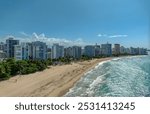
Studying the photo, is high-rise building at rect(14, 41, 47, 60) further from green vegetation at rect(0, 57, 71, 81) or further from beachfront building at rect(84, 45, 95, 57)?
beachfront building at rect(84, 45, 95, 57)

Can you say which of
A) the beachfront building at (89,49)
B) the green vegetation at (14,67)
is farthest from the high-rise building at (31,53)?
the beachfront building at (89,49)

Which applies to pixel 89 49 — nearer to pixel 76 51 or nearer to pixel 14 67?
pixel 76 51

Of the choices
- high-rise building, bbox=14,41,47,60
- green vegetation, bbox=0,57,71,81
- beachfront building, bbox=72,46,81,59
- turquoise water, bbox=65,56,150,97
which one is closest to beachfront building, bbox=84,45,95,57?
beachfront building, bbox=72,46,81,59

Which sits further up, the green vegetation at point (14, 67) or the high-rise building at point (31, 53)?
the high-rise building at point (31, 53)

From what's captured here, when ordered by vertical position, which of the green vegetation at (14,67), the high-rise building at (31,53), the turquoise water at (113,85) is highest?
the high-rise building at (31,53)

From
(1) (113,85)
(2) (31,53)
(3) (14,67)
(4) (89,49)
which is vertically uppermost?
(4) (89,49)

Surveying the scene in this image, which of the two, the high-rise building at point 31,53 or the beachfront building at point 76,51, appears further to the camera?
the beachfront building at point 76,51

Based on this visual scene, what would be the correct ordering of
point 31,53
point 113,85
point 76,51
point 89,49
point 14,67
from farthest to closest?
point 76,51
point 89,49
point 31,53
point 14,67
point 113,85

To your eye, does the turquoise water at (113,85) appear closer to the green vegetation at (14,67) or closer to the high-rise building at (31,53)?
Result: the high-rise building at (31,53)

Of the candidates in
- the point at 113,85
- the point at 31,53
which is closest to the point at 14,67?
the point at 31,53

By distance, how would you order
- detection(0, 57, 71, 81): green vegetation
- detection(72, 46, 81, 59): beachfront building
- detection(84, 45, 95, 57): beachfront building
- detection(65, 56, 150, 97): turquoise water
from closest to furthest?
1. detection(65, 56, 150, 97): turquoise water
2. detection(0, 57, 71, 81): green vegetation
3. detection(84, 45, 95, 57): beachfront building
4. detection(72, 46, 81, 59): beachfront building

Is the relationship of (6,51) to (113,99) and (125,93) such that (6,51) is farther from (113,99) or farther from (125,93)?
(113,99)

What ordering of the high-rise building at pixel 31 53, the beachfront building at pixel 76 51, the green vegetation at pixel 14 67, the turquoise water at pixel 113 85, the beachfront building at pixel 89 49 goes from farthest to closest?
the beachfront building at pixel 76 51
the beachfront building at pixel 89 49
the high-rise building at pixel 31 53
the green vegetation at pixel 14 67
the turquoise water at pixel 113 85
